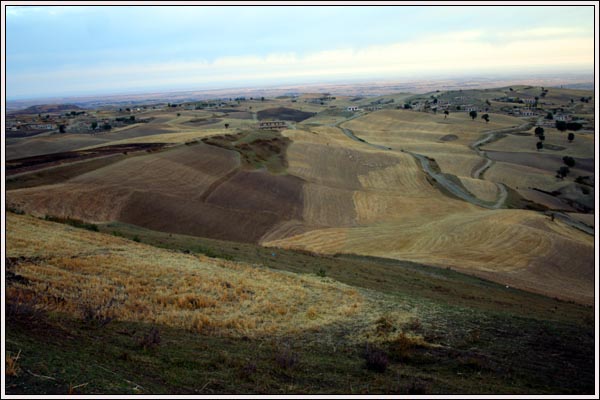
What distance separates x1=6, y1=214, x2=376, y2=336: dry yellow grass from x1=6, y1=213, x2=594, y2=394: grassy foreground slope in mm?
68

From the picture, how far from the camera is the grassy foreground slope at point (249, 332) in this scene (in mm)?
8242

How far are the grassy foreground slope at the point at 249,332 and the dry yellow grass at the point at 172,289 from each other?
68 millimetres

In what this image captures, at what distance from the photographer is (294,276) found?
63.7ft

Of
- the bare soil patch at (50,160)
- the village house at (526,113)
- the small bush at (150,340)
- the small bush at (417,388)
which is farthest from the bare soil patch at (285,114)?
the small bush at (417,388)

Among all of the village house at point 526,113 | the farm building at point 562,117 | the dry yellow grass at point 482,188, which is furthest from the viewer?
the village house at point 526,113

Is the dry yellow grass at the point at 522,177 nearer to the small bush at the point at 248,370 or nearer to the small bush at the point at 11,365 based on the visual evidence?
the small bush at the point at 248,370

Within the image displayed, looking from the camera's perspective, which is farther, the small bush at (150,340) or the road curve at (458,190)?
the road curve at (458,190)

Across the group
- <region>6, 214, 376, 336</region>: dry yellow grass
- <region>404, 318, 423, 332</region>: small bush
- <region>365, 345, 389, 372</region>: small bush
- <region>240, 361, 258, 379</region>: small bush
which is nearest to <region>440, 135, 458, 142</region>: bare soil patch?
<region>6, 214, 376, 336</region>: dry yellow grass

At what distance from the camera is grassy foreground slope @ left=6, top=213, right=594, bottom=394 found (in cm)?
824

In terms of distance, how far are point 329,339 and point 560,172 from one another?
74943mm

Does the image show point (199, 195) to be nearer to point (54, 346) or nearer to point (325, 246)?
point (325, 246)

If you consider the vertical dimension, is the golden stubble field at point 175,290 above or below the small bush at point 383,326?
above

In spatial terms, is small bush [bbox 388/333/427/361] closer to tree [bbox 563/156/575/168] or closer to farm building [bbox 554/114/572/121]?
tree [bbox 563/156/575/168]

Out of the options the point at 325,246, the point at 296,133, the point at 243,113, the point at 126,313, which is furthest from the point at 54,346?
the point at 243,113
